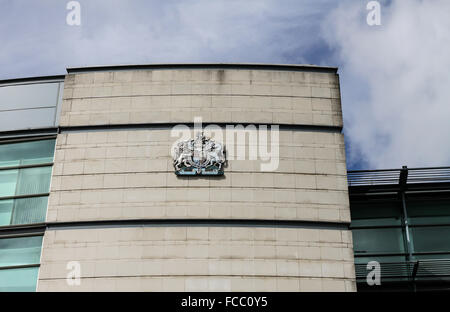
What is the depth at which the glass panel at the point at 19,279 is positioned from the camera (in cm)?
2116

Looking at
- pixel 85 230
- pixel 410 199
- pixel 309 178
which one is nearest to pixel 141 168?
pixel 85 230

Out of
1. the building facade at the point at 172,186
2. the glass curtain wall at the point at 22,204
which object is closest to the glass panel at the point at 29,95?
the building facade at the point at 172,186

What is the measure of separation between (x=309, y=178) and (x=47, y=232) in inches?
371

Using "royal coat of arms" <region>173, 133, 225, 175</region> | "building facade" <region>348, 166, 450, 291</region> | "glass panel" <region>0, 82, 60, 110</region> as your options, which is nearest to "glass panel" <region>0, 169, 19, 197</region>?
"glass panel" <region>0, 82, 60, 110</region>

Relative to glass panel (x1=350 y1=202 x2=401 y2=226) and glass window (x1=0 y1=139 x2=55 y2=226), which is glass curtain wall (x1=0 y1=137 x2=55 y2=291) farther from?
glass panel (x1=350 y1=202 x2=401 y2=226)

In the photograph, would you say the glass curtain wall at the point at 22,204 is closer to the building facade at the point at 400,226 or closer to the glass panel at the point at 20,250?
the glass panel at the point at 20,250

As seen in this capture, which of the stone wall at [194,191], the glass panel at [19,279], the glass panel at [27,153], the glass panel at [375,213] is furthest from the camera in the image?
the glass panel at [375,213]

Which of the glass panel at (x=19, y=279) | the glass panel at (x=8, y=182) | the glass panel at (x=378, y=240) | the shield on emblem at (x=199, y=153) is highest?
the shield on emblem at (x=199, y=153)

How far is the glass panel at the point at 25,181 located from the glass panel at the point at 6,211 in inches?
12.6

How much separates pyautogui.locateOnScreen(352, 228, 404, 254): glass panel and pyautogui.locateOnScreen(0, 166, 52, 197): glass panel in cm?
1194

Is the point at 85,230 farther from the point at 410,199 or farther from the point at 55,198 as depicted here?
the point at 410,199

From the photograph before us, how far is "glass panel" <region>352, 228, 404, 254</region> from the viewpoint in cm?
2378

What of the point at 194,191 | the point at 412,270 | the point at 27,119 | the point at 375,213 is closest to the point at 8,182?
the point at 27,119

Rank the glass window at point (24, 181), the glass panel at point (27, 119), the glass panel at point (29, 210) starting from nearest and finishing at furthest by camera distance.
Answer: the glass panel at point (29, 210), the glass window at point (24, 181), the glass panel at point (27, 119)
